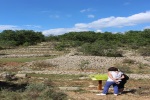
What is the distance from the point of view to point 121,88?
45.2ft

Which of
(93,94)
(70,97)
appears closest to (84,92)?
(93,94)

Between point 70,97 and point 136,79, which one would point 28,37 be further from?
point 70,97

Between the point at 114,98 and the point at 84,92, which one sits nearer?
the point at 114,98

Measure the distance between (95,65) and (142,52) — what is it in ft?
57.6

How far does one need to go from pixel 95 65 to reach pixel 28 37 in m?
66.9

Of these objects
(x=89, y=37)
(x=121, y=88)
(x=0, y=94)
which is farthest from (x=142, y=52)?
(x=89, y=37)

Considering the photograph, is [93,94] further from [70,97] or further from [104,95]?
[70,97]

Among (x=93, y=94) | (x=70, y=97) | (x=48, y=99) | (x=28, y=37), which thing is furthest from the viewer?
(x=28, y=37)

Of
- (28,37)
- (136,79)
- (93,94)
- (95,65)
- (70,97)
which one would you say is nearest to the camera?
(70,97)

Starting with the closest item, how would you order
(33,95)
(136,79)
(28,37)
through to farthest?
(33,95) → (136,79) → (28,37)

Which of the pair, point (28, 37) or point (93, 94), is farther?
point (28, 37)

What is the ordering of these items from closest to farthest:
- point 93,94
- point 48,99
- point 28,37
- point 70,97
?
point 48,99
point 70,97
point 93,94
point 28,37

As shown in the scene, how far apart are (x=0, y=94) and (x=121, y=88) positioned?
5115mm

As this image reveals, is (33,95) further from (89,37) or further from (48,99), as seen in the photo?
(89,37)
